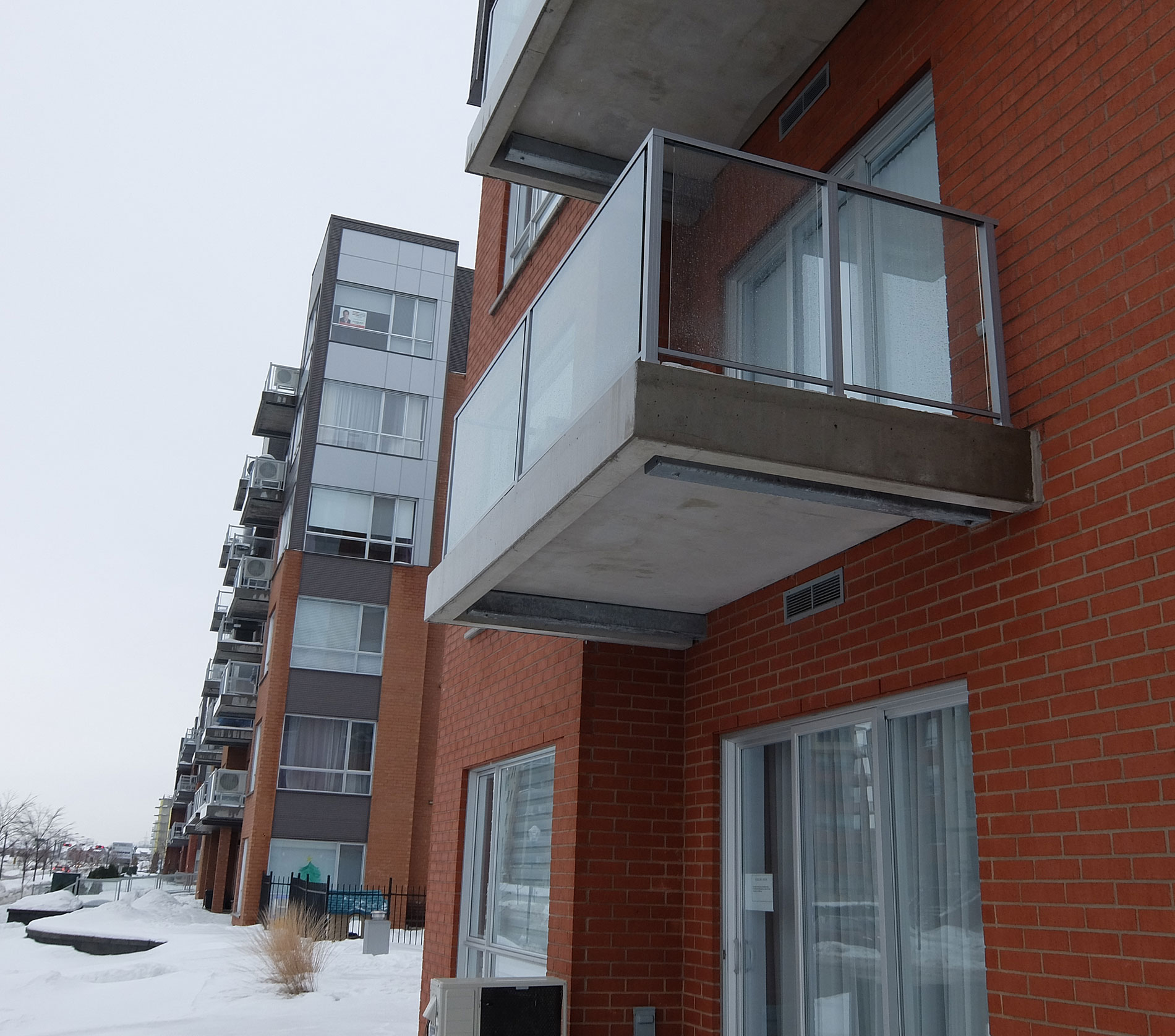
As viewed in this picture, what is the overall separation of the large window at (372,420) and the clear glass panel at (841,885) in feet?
101

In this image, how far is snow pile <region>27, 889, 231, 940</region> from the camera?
26.9 metres

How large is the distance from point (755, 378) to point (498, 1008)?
422cm

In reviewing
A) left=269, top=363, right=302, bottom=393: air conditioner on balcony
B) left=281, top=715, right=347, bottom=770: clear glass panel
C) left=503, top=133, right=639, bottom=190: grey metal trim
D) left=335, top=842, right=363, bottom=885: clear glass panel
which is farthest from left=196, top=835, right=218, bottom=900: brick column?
left=503, top=133, right=639, bottom=190: grey metal trim

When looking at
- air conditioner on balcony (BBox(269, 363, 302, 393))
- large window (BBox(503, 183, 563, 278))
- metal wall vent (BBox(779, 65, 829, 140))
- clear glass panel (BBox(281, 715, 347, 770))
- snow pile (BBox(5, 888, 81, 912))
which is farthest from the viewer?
air conditioner on balcony (BBox(269, 363, 302, 393))

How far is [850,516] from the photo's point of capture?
522cm

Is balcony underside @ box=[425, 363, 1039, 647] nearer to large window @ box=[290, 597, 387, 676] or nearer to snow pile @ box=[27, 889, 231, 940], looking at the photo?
snow pile @ box=[27, 889, 231, 940]

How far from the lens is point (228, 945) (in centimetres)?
2378

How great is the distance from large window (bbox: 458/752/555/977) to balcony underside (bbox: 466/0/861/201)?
4687 mm

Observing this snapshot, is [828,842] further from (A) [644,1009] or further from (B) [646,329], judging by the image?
(B) [646,329]

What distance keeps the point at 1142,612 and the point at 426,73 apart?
674 feet

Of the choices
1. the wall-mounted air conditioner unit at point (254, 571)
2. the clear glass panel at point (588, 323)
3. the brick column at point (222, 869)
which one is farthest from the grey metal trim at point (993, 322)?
the brick column at point (222, 869)

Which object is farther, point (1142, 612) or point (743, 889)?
point (743, 889)

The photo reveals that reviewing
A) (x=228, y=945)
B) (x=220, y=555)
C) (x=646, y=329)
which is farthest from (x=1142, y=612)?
(x=220, y=555)

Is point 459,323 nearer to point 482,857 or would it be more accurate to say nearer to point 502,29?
point 502,29
